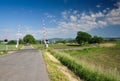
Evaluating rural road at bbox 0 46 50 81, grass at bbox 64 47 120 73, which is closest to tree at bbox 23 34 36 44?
grass at bbox 64 47 120 73

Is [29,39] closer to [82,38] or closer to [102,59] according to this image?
[82,38]

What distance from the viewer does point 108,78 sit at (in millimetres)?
9648

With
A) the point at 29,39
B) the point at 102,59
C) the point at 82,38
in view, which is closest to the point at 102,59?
the point at 102,59

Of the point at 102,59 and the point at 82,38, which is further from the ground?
the point at 82,38

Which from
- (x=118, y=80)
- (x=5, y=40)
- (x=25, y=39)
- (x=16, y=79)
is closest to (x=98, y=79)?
(x=118, y=80)

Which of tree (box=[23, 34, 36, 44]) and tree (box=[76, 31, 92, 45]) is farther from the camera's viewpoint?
tree (box=[23, 34, 36, 44])

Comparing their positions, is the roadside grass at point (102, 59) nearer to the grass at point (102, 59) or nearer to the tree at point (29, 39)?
the grass at point (102, 59)

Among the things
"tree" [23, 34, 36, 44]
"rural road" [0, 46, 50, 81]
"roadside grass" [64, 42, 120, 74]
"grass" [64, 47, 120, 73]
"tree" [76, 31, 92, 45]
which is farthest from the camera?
"tree" [23, 34, 36, 44]

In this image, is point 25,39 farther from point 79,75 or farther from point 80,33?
point 79,75

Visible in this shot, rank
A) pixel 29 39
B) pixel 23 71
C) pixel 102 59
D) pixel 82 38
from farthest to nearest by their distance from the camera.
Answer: pixel 29 39 → pixel 82 38 → pixel 102 59 → pixel 23 71

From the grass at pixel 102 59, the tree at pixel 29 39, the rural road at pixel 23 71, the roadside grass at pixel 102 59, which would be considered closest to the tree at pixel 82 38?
the tree at pixel 29 39

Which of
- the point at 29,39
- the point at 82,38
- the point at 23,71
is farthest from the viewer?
the point at 29,39

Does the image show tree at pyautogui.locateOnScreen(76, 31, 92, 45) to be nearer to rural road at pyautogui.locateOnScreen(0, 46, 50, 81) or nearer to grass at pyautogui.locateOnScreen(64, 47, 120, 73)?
grass at pyautogui.locateOnScreen(64, 47, 120, 73)

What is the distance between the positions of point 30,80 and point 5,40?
36530 mm
